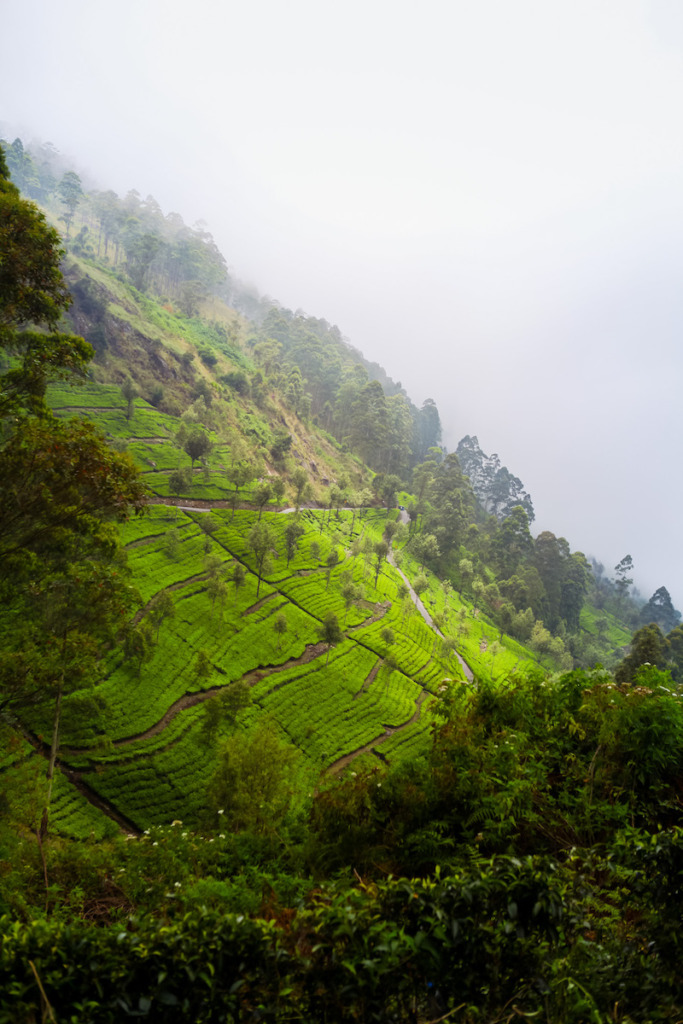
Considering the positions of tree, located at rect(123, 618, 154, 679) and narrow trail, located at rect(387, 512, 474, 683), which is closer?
tree, located at rect(123, 618, 154, 679)

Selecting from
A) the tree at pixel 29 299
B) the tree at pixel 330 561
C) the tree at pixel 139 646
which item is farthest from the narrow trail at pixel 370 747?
the tree at pixel 29 299

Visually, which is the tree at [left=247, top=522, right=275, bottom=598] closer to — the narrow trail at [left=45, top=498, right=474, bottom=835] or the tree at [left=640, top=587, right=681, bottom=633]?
the narrow trail at [left=45, top=498, right=474, bottom=835]

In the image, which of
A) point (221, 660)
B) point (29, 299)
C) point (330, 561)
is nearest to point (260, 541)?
point (221, 660)

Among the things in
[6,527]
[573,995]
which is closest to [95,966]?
[573,995]

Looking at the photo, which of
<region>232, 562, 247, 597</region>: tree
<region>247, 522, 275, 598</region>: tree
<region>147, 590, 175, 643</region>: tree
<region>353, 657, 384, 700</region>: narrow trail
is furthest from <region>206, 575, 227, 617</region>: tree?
<region>353, 657, 384, 700</region>: narrow trail

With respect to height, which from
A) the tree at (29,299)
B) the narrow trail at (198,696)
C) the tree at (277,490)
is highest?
the tree at (29,299)

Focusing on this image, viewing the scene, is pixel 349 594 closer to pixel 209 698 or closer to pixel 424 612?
pixel 424 612

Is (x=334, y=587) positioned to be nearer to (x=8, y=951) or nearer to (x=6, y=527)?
(x=6, y=527)

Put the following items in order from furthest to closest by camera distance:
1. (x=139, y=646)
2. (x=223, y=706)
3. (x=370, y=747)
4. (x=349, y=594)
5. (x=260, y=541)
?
(x=349, y=594)
(x=260, y=541)
(x=370, y=747)
(x=139, y=646)
(x=223, y=706)

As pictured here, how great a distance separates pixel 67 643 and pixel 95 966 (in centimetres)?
1144

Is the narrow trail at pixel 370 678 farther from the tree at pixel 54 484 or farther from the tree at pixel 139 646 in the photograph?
the tree at pixel 54 484

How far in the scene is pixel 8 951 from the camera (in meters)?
3.24

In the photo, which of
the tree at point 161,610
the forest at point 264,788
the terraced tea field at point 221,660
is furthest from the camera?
the tree at point 161,610

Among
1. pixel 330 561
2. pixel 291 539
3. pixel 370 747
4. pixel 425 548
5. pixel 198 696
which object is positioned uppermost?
pixel 425 548
